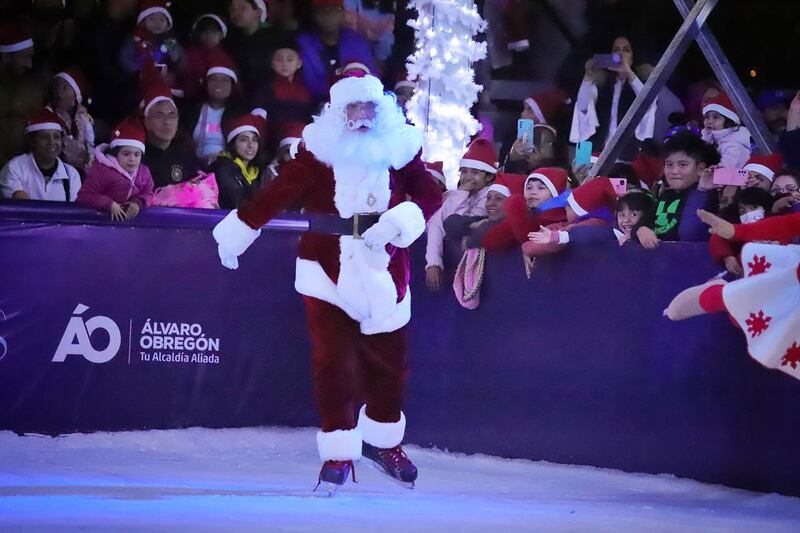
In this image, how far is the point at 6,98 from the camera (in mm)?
7375

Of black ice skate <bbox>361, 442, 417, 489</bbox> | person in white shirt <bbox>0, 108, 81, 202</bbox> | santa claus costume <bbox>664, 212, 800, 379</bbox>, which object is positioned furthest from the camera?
person in white shirt <bbox>0, 108, 81, 202</bbox>

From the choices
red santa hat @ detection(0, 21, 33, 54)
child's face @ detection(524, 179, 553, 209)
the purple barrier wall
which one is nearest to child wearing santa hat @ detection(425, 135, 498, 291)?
the purple barrier wall

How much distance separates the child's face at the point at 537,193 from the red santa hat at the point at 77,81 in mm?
3328

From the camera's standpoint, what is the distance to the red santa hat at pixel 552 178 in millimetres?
6218

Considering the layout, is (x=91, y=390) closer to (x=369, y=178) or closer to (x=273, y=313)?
(x=273, y=313)

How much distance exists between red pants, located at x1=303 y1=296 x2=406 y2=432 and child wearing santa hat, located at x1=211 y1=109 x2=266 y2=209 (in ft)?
6.41

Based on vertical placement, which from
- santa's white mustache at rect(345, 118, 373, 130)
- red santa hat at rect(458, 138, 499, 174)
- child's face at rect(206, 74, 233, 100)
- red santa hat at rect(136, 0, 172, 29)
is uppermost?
red santa hat at rect(136, 0, 172, 29)

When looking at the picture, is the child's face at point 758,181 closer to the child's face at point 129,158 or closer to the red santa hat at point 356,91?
the red santa hat at point 356,91

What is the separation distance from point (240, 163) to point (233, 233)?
204cm

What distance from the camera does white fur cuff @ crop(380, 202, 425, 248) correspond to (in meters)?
5.11

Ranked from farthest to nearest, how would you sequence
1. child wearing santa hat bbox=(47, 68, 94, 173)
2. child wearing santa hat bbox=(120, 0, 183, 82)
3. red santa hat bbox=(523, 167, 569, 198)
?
child wearing santa hat bbox=(120, 0, 183, 82) < child wearing santa hat bbox=(47, 68, 94, 173) < red santa hat bbox=(523, 167, 569, 198)

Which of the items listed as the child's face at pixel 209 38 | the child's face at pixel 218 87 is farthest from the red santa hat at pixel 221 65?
the child's face at pixel 209 38

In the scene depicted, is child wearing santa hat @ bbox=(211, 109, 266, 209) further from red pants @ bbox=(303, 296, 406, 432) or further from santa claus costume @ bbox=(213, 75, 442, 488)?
red pants @ bbox=(303, 296, 406, 432)

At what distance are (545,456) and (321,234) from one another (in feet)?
6.00
